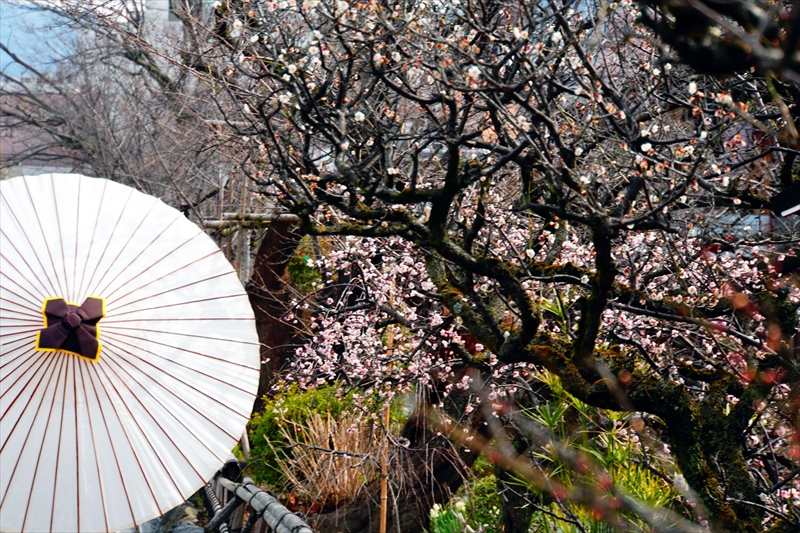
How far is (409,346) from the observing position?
6.23m

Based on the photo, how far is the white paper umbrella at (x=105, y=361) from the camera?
12.5 feet

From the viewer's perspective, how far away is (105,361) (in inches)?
157

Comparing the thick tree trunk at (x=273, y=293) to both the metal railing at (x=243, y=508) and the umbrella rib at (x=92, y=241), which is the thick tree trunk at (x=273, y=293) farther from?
the umbrella rib at (x=92, y=241)

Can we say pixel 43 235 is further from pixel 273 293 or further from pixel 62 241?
pixel 273 293

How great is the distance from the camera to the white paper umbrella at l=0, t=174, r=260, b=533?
382 cm

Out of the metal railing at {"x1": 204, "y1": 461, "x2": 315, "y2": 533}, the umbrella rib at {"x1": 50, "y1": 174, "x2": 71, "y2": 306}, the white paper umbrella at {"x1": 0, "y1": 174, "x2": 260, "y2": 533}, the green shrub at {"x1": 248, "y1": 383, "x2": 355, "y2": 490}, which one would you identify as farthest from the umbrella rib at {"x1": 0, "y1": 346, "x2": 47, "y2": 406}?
the green shrub at {"x1": 248, "y1": 383, "x2": 355, "y2": 490}

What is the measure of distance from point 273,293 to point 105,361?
5.39 m

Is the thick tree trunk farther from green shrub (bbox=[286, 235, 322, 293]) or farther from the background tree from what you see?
the background tree

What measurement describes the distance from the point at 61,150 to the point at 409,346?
1542 cm

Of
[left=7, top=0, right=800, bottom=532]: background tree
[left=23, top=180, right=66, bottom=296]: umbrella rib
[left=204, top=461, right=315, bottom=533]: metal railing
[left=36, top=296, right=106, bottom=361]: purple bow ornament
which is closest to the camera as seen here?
[left=7, top=0, right=800, bottom=532]: background tree

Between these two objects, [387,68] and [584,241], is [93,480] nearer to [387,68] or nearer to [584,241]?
[387,68]

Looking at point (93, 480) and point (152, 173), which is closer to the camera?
point (93, 480)

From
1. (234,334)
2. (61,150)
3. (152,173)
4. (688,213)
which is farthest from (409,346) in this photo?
(61,150)

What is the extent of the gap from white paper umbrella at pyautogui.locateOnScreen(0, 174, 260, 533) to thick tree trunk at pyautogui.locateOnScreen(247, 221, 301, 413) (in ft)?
16.2
